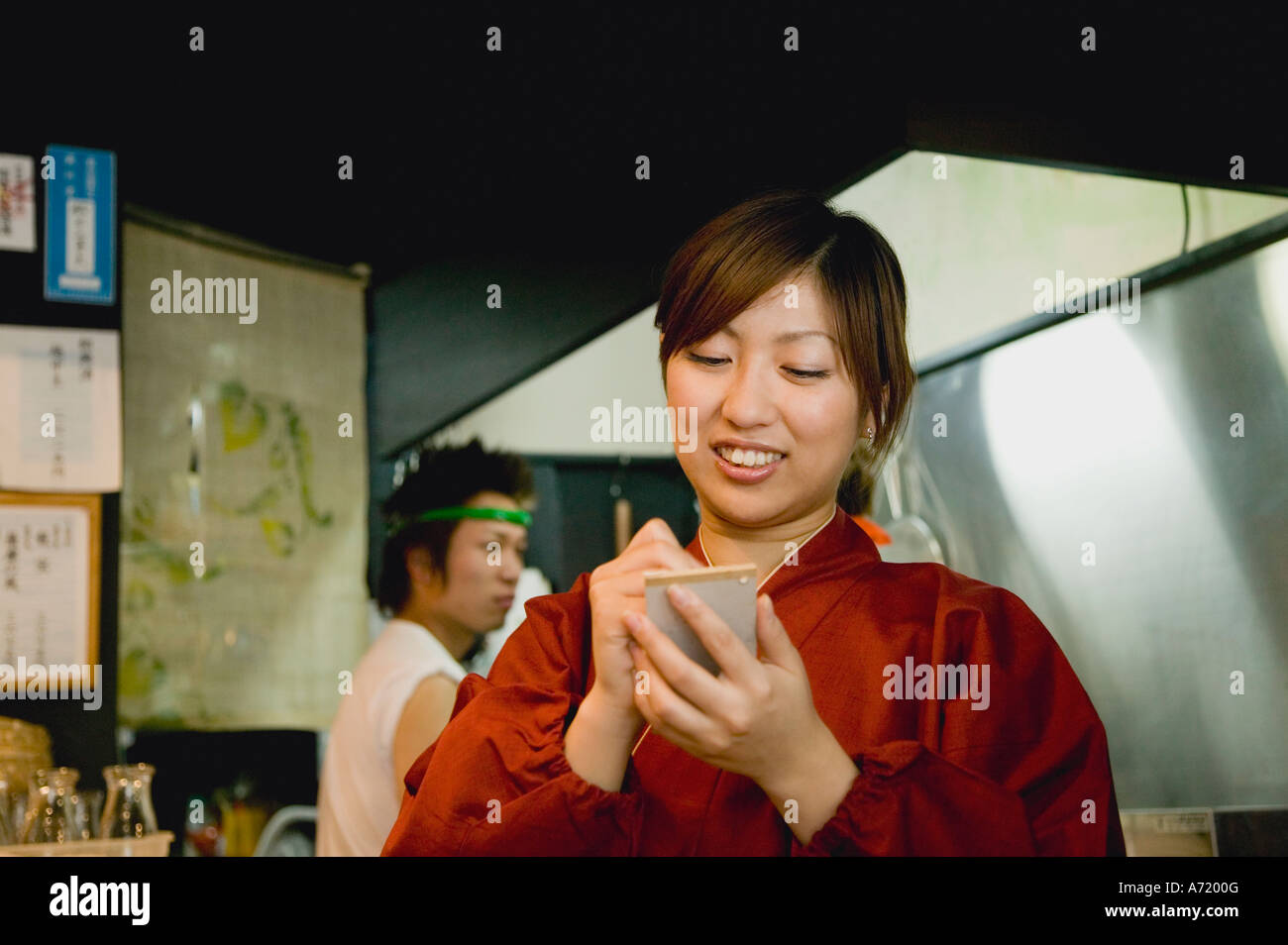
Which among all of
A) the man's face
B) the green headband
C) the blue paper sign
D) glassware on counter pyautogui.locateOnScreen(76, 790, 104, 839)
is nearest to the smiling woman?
glassware on counter pyautogui.locateOnScreen(76, 790, 104, 839)

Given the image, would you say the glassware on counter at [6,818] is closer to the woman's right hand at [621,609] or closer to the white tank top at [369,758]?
the white tank top at [369,758]

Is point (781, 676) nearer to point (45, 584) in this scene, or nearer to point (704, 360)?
point (704, 360)

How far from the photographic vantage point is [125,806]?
7.84 ft

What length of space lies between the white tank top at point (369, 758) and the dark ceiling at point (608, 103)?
1005 millimetres

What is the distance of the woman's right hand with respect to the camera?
3.52ft

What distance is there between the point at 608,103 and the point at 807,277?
43.1 inches

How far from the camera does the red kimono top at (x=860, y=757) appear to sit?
1073 millimetres

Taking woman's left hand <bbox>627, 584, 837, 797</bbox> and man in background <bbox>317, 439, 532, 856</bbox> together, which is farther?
man in background <bbox>317, 439, 532, 856</bbox>

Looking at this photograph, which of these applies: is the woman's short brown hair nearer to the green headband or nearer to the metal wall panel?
the metal wall panel

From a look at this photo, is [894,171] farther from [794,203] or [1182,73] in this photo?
[794,203]

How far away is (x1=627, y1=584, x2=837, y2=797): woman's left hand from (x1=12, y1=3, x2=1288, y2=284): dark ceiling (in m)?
0.93

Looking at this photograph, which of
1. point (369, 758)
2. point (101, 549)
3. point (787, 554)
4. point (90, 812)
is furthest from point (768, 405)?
point (101, 549)

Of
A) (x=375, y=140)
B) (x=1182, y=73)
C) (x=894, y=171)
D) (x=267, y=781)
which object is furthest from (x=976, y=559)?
(x=267, y=781)

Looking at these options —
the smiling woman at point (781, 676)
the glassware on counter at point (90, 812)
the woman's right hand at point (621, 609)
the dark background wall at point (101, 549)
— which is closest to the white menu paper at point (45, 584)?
the dark background wall at point (101, 549)
